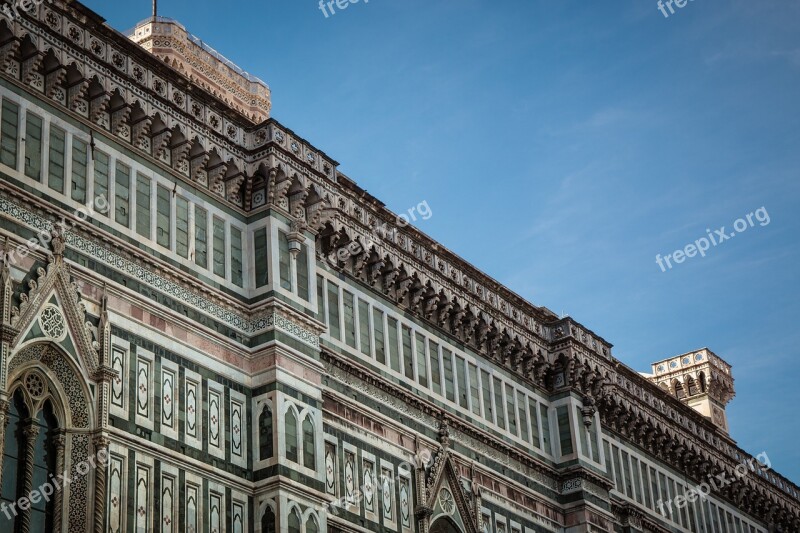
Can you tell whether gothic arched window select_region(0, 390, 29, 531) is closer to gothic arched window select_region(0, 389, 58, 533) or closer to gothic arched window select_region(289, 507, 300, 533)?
gothic arched window select_region(0, 389, 58, 533)

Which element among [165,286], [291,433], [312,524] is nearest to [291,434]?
[291,433]

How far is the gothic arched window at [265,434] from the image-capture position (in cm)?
2872

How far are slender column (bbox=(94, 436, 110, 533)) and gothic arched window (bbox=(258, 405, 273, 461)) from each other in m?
4.12

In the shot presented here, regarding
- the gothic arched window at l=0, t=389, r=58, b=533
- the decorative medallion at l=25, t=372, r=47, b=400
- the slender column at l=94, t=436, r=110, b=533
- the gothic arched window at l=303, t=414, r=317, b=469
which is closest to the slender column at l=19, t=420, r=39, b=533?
the gothic arched window at l=0, t=389, r=58, b=533

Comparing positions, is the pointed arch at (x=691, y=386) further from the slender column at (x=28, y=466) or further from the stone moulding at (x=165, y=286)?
the slender column at (x=28, y=466)

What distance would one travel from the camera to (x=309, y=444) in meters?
29.5

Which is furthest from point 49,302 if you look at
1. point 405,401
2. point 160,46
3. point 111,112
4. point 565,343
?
point 160,46

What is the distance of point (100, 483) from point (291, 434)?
5.08 metres

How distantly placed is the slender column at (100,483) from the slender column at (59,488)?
1.92 ft

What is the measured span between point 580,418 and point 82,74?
61.0 feet

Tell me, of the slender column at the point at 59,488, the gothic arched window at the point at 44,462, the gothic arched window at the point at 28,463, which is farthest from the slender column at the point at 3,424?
the slender column at the point at 59,488

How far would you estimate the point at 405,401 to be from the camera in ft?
112

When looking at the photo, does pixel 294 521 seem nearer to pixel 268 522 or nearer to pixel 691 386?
pixel 268 522

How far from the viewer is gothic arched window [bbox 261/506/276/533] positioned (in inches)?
1097
